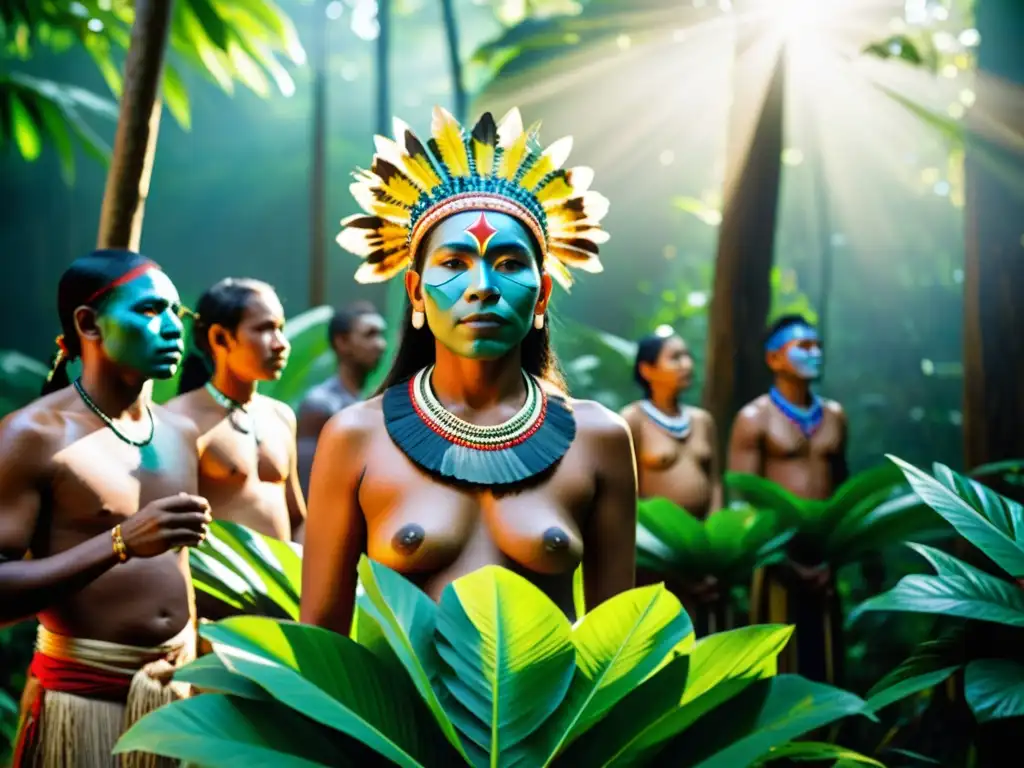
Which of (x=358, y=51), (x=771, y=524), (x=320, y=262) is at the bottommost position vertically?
(x=771, y=524)

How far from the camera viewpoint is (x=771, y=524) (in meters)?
4.59

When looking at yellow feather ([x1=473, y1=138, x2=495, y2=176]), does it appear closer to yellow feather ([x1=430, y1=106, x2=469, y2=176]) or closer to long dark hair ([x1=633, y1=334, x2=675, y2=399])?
yellow feather ([x1=430, y1=106, x2=469, y2=176])

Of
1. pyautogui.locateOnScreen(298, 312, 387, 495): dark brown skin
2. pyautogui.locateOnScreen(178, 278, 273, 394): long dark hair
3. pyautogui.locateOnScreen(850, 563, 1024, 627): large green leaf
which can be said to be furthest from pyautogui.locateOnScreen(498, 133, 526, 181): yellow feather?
pyautogui.locateOnScreen(298, 312, 387, 495): dark brown skin

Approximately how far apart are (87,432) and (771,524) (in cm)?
293

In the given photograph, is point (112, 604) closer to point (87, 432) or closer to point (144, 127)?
point (87, 432)

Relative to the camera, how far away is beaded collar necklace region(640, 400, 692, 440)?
221 inches

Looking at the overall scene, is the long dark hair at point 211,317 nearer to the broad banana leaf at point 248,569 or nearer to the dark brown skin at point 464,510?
the broad banana leaf at point 248,569

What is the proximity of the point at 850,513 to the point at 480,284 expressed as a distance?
9.81 feet

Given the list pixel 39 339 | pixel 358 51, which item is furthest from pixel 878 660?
pixel 358 51

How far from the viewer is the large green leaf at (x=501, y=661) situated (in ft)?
5.39

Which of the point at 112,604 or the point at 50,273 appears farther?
the point at 50,273

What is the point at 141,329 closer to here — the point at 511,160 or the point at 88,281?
the point at 88,281

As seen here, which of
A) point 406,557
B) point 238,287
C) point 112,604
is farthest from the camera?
point 238,287

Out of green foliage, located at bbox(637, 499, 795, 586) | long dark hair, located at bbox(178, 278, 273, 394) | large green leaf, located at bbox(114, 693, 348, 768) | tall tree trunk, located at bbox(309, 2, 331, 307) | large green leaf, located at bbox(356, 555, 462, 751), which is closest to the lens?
large green leaf, located at bbox(114, 693, 348, 768)
